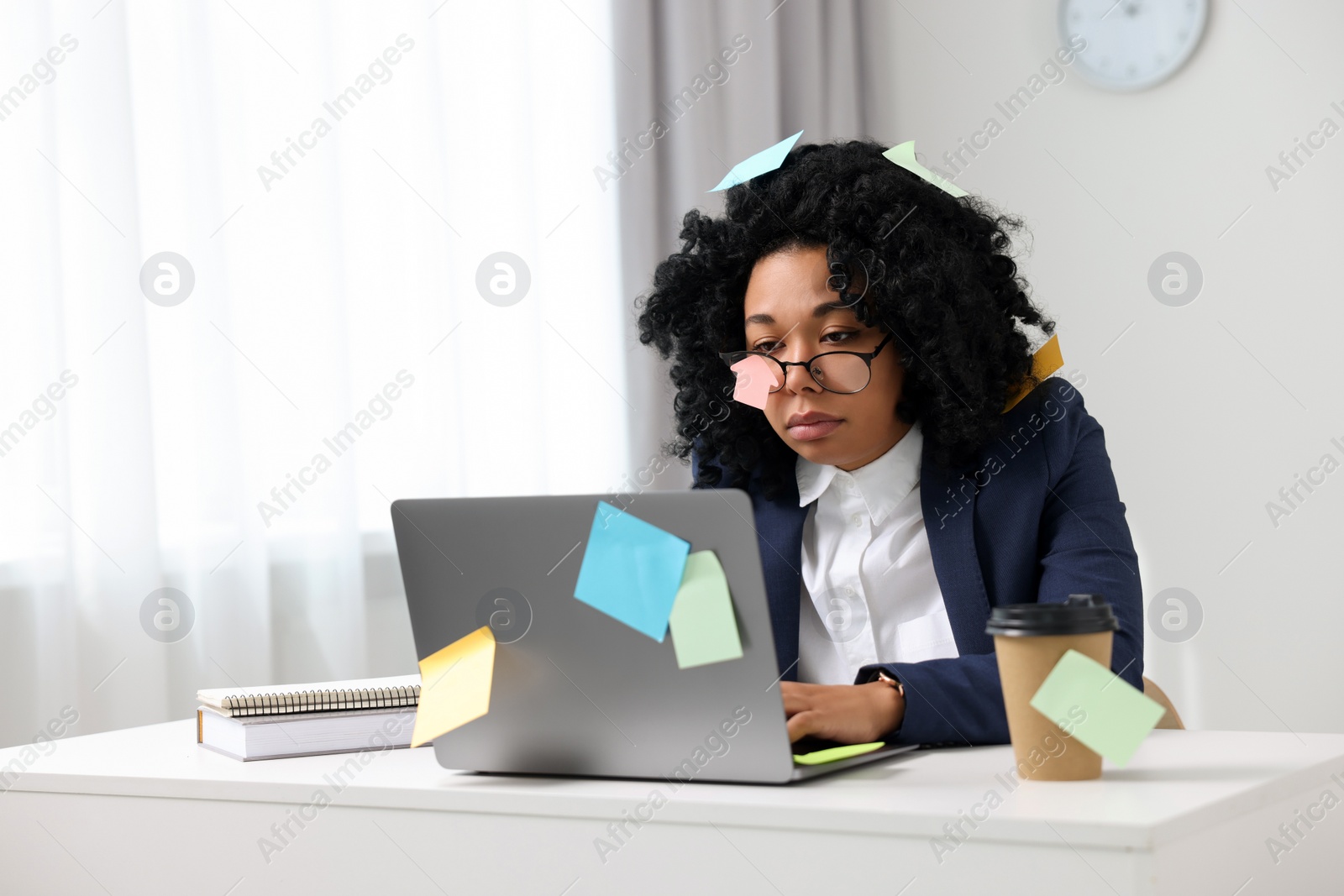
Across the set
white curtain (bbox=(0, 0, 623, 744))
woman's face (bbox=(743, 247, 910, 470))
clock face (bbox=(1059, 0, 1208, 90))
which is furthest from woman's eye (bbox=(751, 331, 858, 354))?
→ clock face (bbox=(1059, 0, 1208, 90))

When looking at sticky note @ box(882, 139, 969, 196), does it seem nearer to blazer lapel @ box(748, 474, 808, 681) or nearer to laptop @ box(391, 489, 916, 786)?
blazer lapel @ box(748, 474, 808, 681)

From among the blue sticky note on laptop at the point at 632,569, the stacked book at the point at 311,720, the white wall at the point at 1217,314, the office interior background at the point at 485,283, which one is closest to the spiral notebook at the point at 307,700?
the stacked book at the point at 311,720

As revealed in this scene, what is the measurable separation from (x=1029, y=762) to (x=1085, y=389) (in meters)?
2.25

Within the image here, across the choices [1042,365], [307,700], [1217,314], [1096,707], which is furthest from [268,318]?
[1217,314]

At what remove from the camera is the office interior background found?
188cm

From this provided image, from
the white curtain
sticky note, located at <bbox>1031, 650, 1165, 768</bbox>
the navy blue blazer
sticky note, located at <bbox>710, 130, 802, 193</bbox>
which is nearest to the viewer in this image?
sticky note, located at <bbox>1031, 650, 1165, 768</bbox>

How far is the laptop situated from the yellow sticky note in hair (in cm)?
59

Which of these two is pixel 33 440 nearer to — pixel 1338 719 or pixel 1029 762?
pixel 1029 762

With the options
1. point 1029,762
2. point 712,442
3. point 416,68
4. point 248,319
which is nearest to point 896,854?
point 1029,762

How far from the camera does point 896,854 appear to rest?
76cm

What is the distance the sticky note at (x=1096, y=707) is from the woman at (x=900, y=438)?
1.30ft

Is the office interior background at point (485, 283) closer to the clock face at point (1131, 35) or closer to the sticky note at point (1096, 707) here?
the clock face at point (1131, 35)

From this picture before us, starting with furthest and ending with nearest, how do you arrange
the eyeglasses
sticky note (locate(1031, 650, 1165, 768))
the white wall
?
1. the white wall
2. the eyeglasses
3. sticky note (locate(1031, 650, 1165, 768))

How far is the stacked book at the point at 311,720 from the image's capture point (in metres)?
1.12
